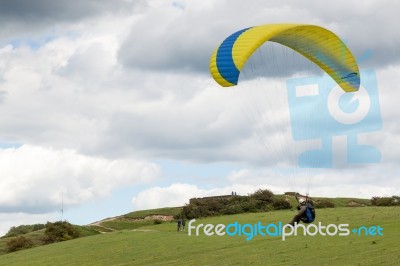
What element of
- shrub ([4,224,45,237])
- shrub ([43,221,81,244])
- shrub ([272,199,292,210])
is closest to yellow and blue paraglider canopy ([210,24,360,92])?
shrub ([272,199,292,210])

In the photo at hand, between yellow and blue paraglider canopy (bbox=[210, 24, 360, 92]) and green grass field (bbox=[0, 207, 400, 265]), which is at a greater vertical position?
yellow and blue paraglider canopy (bbox=[210, 24, 360, 92])

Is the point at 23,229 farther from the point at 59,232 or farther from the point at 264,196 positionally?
the point at 264,196

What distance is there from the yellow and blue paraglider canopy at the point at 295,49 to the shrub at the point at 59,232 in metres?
48.2

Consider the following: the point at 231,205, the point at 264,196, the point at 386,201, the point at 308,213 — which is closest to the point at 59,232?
the point at 231,205

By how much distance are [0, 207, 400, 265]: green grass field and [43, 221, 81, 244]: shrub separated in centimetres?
1305

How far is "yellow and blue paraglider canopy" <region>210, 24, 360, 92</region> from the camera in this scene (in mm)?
28953

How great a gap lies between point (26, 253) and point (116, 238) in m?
8.79

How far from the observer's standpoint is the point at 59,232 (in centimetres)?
7475

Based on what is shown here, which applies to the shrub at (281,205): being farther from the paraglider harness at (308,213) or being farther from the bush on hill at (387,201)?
the paraglider harness at (308,213)

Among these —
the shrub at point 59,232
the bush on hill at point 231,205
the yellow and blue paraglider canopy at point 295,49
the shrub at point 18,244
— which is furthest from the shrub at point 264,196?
the yellow and blue paraglider canopy at point 295,49

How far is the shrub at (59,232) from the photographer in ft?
242

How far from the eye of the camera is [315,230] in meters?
49.2

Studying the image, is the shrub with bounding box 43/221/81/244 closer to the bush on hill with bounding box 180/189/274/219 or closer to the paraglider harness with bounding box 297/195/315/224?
the bush on hill with bounding box 180/189/274/219

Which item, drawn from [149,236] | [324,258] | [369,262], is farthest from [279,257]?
[149,236]
